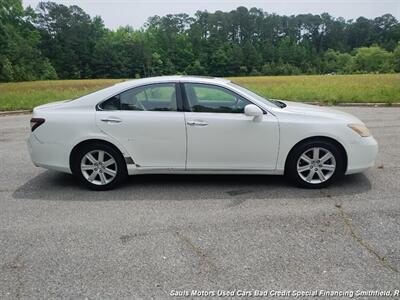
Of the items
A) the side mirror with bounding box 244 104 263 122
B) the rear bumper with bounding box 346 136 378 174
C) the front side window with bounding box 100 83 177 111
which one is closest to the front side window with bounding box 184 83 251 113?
the side mirror with bounding box 244 104 263 122

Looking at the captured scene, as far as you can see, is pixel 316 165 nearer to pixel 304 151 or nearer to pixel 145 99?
pixel 304 151

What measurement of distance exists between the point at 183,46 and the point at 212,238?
Answer: 103 meters

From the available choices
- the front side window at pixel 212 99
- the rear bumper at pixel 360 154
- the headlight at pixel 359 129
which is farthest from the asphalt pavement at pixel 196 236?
the front side window at pixel 212 99

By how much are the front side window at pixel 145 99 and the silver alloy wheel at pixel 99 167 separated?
0.64m

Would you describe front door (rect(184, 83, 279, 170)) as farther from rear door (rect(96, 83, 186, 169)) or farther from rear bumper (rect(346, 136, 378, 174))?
rear bumper (rect(346, 136, 378, 174))

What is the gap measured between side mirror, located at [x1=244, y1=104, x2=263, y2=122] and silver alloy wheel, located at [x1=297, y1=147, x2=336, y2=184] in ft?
2.40

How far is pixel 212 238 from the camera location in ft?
11.1

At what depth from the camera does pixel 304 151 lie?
4527 mm

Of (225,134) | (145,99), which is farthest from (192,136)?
(145,99)

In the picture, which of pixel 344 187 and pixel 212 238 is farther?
pixel 344 187

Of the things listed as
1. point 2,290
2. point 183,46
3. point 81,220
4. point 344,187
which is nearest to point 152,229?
point 81,220

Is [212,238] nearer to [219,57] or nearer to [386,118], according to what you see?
[386,118]

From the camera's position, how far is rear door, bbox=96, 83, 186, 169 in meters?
4.55

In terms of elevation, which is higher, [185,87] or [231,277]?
[185,87]
